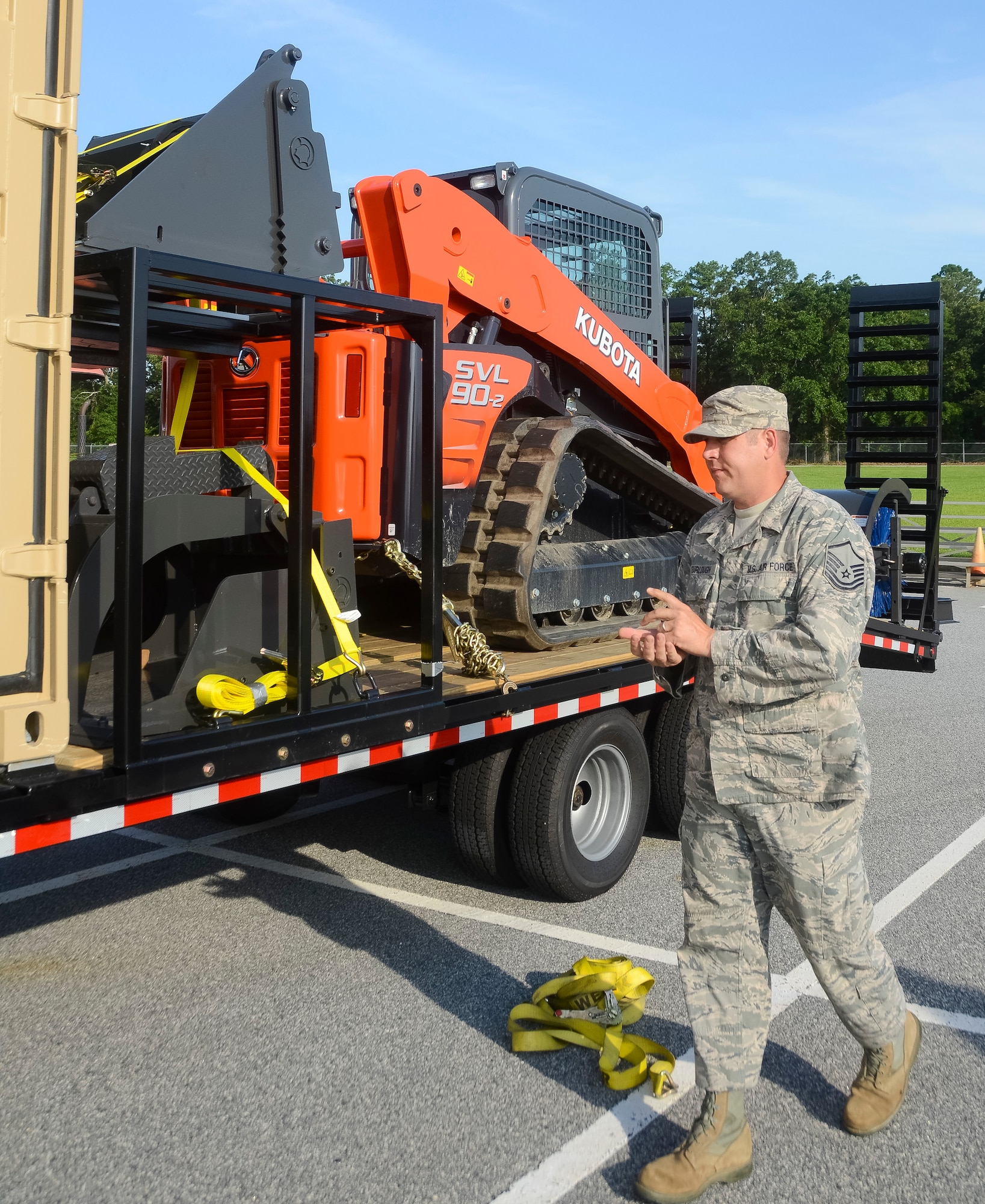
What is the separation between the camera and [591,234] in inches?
283

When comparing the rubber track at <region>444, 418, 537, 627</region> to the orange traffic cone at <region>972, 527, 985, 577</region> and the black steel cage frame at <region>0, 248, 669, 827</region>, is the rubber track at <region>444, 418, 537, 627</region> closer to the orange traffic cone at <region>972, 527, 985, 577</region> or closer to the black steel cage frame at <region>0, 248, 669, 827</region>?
the black steel cage frame at <region>0, 248, 669, 827</region>

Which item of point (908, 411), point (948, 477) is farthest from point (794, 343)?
point (908, 411)

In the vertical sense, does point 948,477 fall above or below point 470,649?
above

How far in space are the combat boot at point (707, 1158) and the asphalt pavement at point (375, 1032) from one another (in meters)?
0.06

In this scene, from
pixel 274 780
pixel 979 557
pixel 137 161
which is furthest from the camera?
pixel 979 557

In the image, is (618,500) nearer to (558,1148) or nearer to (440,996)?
(440,996)

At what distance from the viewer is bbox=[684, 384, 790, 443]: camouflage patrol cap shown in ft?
10.3

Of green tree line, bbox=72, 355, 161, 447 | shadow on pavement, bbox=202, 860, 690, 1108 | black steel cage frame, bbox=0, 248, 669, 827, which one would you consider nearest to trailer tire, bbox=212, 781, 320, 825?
shadow on pavement, bbox=202, 860, 690, 1108

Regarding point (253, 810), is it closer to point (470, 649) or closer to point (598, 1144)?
point (470, 649)

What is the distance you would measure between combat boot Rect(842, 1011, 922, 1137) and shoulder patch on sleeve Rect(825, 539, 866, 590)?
4.18 ft

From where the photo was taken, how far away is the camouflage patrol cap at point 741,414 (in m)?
3.13

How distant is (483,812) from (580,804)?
600 mm

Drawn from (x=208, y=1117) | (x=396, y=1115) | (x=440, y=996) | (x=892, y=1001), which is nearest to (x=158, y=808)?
(x=208, y=1117)

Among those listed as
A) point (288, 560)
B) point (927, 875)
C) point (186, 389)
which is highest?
point (186, 389)
